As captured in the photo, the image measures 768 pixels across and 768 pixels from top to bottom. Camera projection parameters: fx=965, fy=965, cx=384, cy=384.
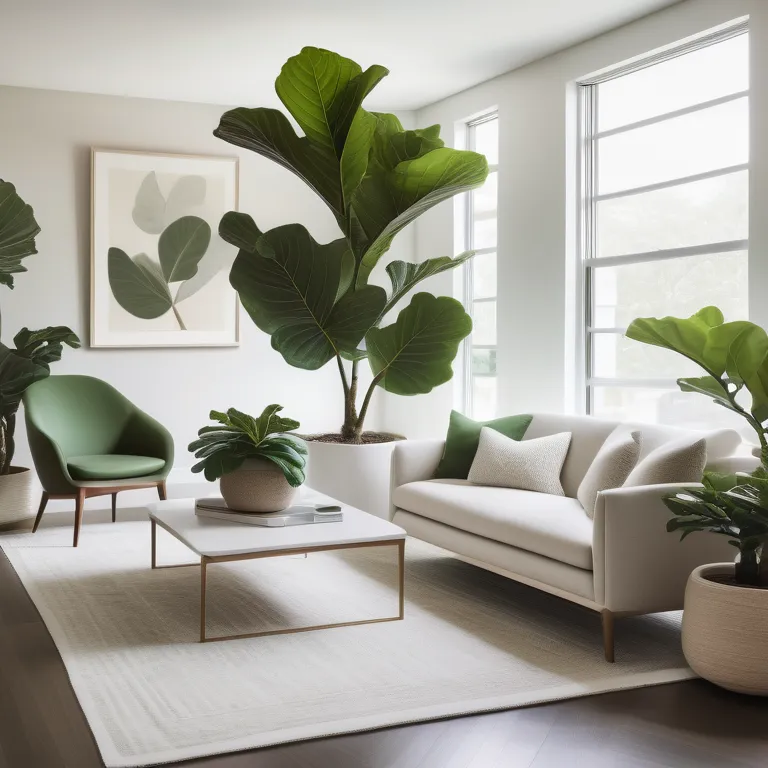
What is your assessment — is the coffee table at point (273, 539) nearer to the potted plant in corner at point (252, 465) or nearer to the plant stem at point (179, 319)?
the potted plant in corner at point (252, 465)

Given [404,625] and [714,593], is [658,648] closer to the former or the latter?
[714,593]

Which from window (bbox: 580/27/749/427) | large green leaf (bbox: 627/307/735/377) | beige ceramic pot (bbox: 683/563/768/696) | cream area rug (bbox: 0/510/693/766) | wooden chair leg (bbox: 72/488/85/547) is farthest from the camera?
wooden chair leg (bbox: 72/488/85/547)

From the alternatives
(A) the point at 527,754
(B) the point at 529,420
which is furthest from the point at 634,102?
(A) the point at 527,754

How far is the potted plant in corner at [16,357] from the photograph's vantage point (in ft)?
17.7

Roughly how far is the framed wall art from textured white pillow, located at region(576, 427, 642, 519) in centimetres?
362

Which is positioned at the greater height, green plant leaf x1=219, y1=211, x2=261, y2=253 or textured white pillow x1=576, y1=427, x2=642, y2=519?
green plant leaf x1=219, y1=211, x2=261, y2=253

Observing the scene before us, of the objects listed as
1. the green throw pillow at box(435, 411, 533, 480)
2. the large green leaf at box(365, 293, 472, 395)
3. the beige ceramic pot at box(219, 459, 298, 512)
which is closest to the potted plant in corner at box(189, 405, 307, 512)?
the beige ceramic pot at box(219, 459, 298, 512)

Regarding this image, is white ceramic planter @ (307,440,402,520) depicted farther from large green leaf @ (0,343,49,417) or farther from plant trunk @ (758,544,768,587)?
plant trunk @ (758,544,768,587)

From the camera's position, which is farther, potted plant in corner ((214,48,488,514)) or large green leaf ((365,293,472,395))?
large green leaf ((365,293,472,395))

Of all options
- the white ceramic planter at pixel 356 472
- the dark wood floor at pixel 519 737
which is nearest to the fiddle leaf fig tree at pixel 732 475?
the dark wood floor at pixel 519 737

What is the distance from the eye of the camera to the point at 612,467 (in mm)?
3961

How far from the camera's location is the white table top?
354 centimetres

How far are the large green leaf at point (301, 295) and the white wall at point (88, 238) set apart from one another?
1.79 metres

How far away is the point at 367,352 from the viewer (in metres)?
5.39
